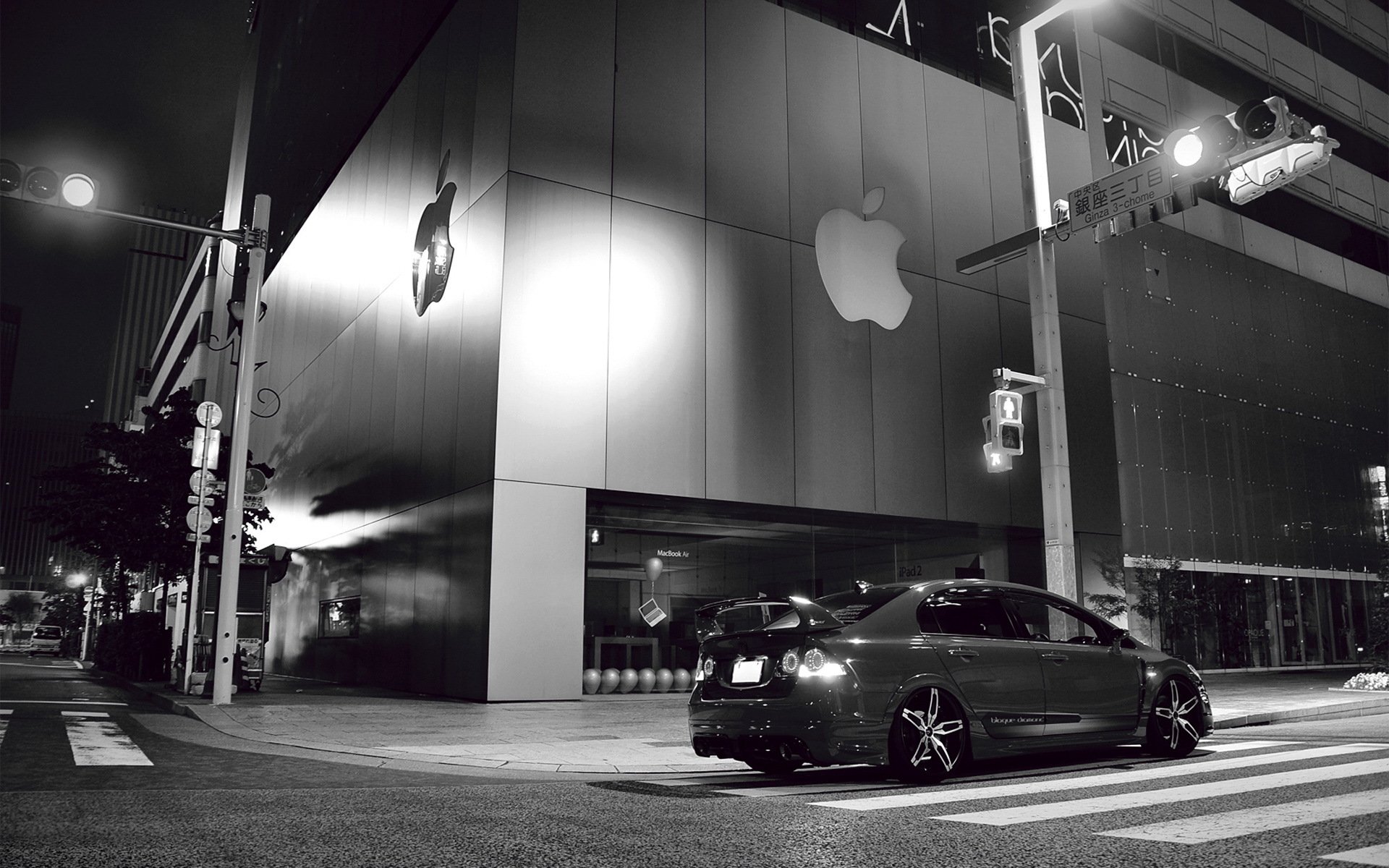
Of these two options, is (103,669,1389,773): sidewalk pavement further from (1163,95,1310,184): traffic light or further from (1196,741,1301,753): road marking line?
(1163,95,1310,184): traffic light

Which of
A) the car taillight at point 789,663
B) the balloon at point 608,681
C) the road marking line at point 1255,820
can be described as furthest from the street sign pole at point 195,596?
the road marking line at point 1255,820

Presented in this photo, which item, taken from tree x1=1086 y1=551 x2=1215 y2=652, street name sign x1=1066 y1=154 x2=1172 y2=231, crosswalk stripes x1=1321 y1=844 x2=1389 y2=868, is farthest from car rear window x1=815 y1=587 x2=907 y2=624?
tree x1=1086 y1=551 x2=1215 y2=652

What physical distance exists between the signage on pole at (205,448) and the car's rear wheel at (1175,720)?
633 inches

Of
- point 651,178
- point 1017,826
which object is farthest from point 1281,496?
point 1017,826

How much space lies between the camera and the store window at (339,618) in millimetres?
23891

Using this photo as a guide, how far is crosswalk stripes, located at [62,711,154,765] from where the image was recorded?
7969 millimetres

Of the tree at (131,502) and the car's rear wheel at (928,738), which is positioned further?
the tree at (131,502)

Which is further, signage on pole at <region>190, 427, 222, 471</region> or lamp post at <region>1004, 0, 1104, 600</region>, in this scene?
signage on pole at <region>190, 427, 222, 471</region>

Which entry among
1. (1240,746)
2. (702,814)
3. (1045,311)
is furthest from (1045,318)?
(702,814)

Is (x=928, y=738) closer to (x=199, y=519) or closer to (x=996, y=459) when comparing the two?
(x=996, y=459)

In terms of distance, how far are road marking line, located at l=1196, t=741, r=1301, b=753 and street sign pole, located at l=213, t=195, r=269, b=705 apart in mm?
11930

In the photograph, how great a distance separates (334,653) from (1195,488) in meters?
22.9

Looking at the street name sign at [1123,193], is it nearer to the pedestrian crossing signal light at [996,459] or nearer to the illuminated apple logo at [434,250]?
the pedestrian crossing signal light at [996,459]

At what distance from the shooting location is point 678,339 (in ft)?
60.1
